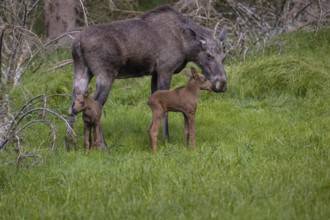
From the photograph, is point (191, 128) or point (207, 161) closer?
point (207, 161)

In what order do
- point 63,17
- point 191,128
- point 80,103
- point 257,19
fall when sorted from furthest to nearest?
point 63,17 → point 257,19 → point 191,128 → point 80,103

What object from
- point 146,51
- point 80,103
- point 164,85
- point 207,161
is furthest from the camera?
point 164,85

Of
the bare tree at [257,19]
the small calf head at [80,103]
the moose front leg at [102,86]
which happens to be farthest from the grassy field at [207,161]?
the bare tree at [257,19]

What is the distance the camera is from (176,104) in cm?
866

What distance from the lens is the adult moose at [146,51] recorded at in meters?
8.91

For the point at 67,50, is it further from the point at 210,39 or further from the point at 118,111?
the point at 210,39

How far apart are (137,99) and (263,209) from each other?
6813 millimetres

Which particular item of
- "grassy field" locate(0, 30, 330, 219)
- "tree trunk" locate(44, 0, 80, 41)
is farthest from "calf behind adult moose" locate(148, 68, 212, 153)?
"tree trunk" locate(44, 0, 80, 41)

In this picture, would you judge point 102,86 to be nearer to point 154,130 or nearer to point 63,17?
point 154,130

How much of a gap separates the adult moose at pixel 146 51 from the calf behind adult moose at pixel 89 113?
0.38m

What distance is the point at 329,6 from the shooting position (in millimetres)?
15836

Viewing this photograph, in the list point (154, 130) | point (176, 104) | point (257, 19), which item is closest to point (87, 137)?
point (154, 130)

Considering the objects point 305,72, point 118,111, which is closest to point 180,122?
point 118,111

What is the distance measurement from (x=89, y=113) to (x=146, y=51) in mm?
1286
